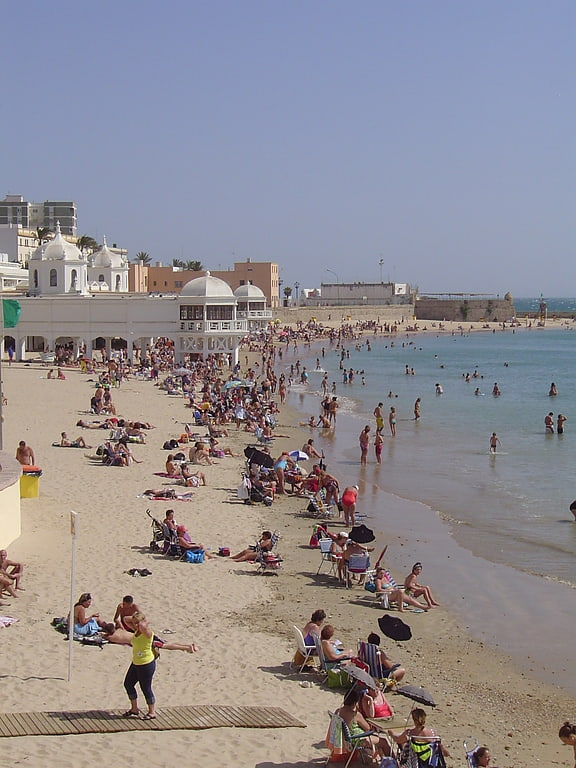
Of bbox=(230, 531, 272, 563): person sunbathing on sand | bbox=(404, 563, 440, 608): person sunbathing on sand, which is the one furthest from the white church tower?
bbox=(404, 563, 440, 608): person sunbathing on sand

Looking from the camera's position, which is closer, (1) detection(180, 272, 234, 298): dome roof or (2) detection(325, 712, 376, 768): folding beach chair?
(2) detection(325, 712, 376, 768): folding beach chair

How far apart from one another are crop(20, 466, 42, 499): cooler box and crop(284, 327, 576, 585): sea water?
6585mm

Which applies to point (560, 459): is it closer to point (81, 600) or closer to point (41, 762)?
point (81, 600)

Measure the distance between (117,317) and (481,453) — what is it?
23491mm

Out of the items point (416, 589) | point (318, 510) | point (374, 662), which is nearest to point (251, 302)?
point (318, 510)

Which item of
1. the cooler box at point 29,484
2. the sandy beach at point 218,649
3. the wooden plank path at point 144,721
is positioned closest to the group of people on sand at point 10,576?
the sandy beach at point 218,649

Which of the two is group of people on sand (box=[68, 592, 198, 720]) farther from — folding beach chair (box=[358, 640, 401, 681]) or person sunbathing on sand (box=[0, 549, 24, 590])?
folding beach chair (box=[358, 640, 401, 681])

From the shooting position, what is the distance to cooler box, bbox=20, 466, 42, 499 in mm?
16500

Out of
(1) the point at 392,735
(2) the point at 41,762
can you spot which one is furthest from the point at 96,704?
(1) the point at 392,735

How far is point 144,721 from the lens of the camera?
827cm

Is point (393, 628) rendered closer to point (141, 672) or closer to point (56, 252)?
point (141, 672)

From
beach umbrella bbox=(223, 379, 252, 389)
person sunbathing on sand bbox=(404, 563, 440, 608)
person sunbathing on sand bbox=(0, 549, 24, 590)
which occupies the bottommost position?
person sunbathing on sand bbox=(404, 563, 440, 608)

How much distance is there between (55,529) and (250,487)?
517 centimetres

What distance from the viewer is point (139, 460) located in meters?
22.2
